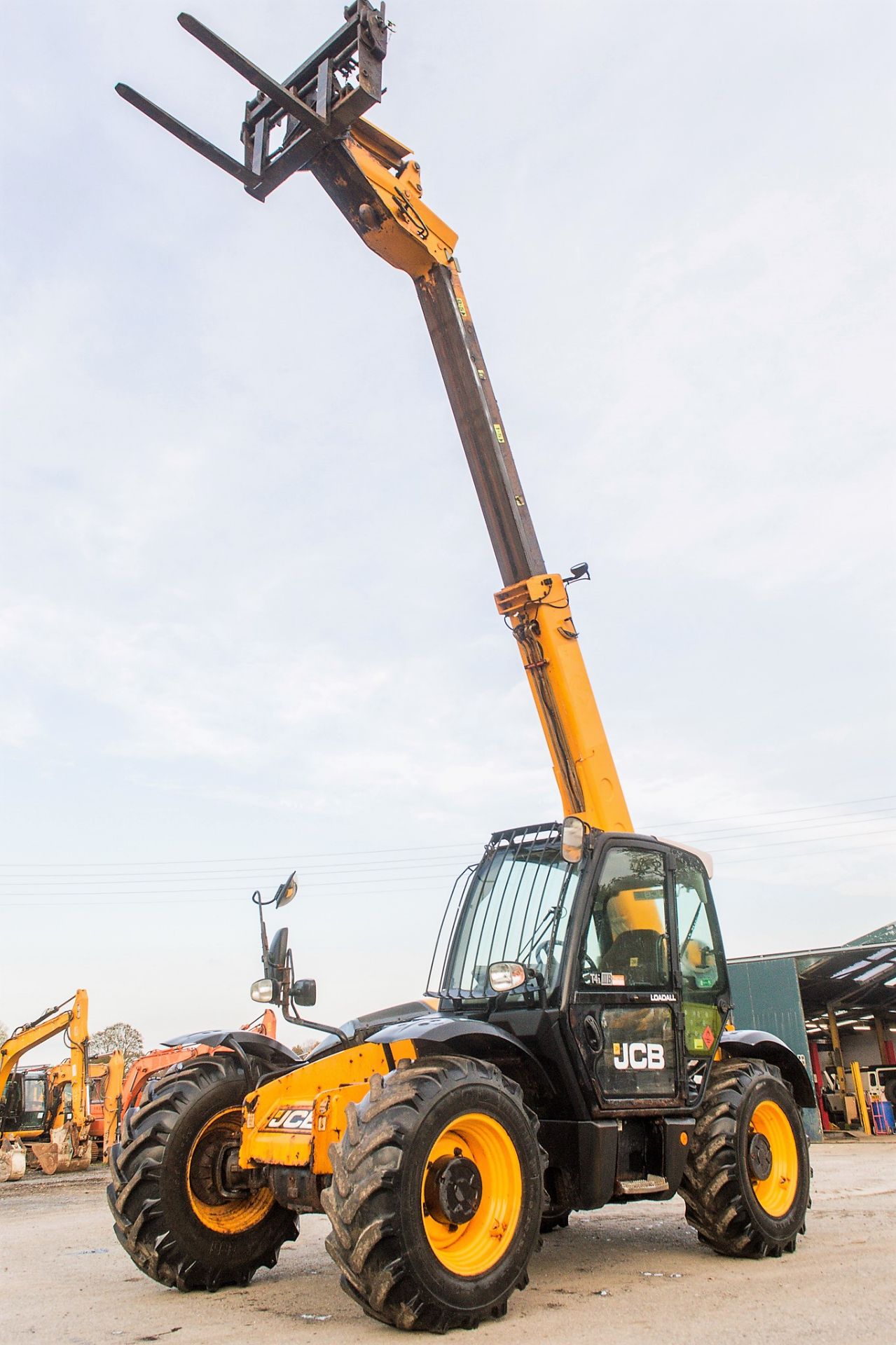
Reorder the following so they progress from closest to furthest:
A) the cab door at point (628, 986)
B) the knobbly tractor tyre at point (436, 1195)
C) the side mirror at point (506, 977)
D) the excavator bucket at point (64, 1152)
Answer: the knobbly tractor tyre at point (436, 1195) < the side mirror at point (506, 977) < the cab door at point (628, 986) < the excavator bucket at point (64, 1152)

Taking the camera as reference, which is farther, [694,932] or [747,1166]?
[694,932]

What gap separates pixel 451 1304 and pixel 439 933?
268 centimetres

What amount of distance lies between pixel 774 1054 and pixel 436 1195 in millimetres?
3615

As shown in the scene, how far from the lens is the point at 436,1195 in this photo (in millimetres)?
4715

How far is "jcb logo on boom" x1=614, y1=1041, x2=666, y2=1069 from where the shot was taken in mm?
5941

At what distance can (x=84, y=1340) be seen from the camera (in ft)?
15.6

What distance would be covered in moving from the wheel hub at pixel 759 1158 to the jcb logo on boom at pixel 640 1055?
88cm

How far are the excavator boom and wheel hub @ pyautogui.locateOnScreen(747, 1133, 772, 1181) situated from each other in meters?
2.15

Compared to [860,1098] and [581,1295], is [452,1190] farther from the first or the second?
[860,1098]

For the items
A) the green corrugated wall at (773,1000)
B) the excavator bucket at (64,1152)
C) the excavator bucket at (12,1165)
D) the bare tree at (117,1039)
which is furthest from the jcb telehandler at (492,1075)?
the bare tree at (117,1039)

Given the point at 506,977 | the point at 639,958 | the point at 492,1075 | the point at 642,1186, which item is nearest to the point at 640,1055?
the point at 639,958

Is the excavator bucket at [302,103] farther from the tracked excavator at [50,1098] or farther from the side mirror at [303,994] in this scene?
the tracked excavator at [50,1098]

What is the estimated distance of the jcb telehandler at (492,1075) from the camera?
186 inches

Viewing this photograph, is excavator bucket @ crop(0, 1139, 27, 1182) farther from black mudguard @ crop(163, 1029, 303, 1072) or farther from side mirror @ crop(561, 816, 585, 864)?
side mirror @ crop(561, 816, 585, 864)
